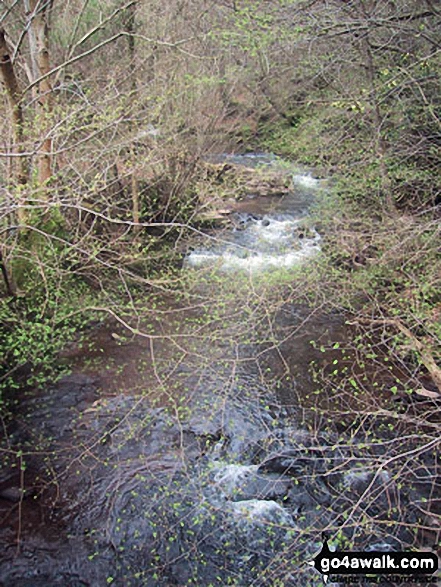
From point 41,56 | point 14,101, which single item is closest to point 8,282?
point 14,101

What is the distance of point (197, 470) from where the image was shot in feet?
14.8

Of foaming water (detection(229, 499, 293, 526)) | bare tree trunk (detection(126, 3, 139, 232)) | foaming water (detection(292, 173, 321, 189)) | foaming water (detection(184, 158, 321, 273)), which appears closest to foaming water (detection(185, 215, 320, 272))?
foaming water (detection(184, 158, 321, 273))

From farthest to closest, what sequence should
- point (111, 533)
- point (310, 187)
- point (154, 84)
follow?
point (310, 187), point (154, 84), point (111, 533)

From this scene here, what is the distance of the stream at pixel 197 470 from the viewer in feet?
12.0

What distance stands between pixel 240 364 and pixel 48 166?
446 cm

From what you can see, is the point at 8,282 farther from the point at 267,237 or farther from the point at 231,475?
the point at 267,237

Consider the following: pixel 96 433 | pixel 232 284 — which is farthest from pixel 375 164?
pixel 96 433

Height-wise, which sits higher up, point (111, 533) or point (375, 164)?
point (375, 164)

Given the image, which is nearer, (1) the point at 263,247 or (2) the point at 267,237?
(1) the point at 263,247

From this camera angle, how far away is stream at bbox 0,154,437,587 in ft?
12.0

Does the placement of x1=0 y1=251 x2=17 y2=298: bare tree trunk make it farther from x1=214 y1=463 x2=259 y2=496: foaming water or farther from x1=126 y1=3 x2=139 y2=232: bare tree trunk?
x1=214 y1=463 x2=259 y2=496: foaming water

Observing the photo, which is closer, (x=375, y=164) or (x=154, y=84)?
(x=375, y=164)

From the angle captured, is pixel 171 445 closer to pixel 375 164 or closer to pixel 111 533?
pixel 111 533

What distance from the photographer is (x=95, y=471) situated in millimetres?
4484
